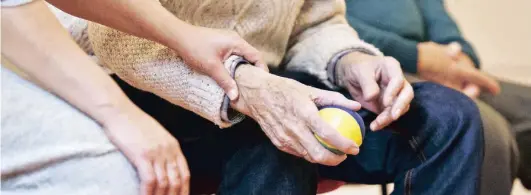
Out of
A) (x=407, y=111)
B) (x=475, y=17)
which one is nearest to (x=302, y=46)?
(x=407, y=111)

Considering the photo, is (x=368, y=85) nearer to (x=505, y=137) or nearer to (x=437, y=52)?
(x=505, y=137)

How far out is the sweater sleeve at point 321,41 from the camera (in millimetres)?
942

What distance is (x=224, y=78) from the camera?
2.44 feet

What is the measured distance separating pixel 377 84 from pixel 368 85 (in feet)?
0.08

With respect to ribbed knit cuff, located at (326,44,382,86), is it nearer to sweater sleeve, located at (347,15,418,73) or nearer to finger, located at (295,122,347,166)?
finger, located at (295,122,347,166)

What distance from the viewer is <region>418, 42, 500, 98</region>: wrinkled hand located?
1.29m

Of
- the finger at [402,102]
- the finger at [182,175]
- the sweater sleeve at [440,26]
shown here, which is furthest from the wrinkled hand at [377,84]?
the sweater sleeve at [440,26]

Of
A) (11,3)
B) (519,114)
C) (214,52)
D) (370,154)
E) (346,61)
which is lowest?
(519,114)

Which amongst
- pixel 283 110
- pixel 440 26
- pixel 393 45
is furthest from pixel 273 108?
pixel 440 26

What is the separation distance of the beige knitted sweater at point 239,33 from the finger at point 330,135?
0.47 feet

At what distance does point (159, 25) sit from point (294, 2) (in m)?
0.28

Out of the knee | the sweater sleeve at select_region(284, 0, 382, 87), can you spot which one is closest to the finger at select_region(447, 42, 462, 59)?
the sweater sleeve at select_region(284, 0, 382, 87)

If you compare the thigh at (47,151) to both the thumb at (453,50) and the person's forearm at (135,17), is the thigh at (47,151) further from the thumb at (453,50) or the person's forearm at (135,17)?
the thumb at (453,50)

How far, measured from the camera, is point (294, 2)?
0.95m
